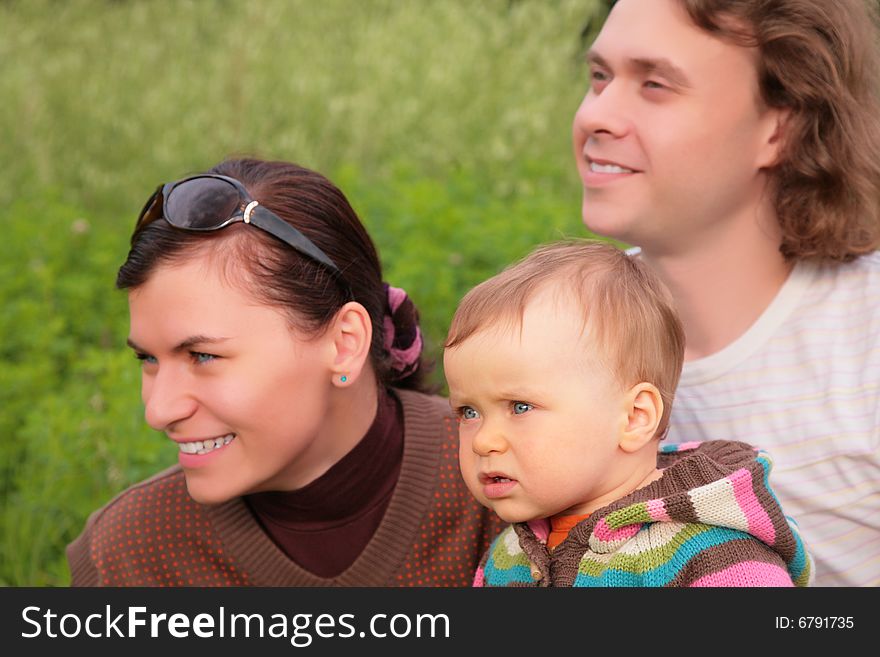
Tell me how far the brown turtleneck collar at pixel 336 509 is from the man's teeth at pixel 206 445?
11.8 inches

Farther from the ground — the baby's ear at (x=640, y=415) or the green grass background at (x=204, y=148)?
the green grass background at (x=204, y=148)

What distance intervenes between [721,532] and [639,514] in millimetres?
159

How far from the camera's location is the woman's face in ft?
8.59

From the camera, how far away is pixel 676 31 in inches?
116

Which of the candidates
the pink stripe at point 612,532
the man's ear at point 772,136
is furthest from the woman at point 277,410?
the man's ear at point 772,136

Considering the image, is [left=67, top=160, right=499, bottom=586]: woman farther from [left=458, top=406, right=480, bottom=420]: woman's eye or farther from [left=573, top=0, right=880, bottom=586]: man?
[left=573, top=0, right=880, bottom=586]: man

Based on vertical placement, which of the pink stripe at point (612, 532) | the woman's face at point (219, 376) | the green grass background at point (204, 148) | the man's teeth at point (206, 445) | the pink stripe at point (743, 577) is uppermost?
the green grass background at point (204, 148)

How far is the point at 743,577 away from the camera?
7.01ft

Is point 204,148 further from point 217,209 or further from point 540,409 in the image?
point 540,409

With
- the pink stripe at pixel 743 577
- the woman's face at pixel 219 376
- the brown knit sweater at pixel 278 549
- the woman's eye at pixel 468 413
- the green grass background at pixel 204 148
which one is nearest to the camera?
the pink stripe at pixel 743 577

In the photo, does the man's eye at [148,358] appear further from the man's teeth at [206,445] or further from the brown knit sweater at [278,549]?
the brown knit sweater at [278,549]

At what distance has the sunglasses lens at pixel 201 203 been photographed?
2.71m

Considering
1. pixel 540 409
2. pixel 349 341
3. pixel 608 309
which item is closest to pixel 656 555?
pixel 540 409

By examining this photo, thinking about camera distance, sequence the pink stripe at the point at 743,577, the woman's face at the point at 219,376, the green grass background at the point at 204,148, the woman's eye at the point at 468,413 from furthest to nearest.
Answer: the green grass background at the point at 204,148, the woman's face at the point at 219,376, the woman's eye at the point at 468,413, the pink stripe at the point at 743,577
